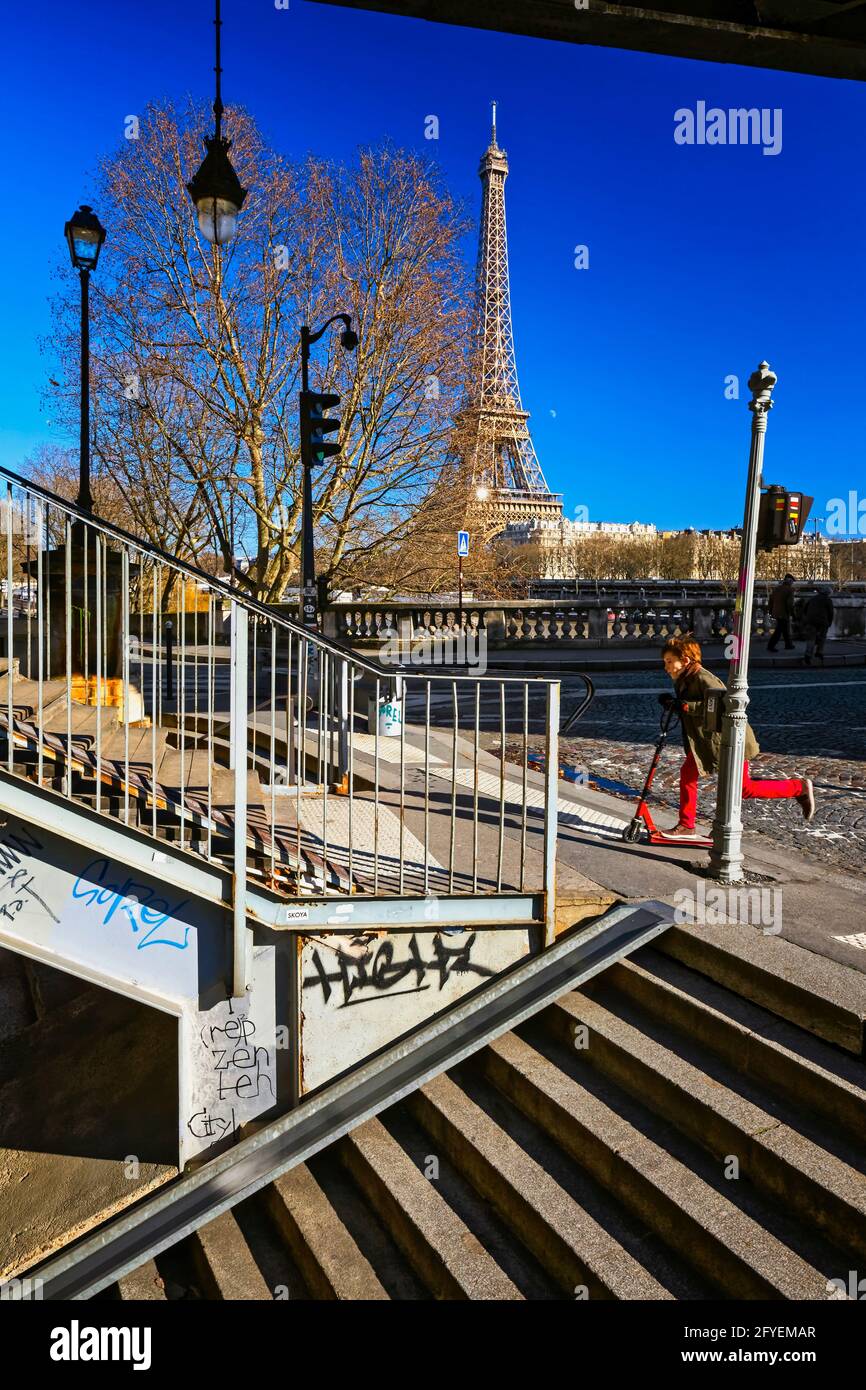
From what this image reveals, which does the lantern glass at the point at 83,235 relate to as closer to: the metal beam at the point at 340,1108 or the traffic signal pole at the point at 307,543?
the traffic signal pole at the point at 307,543

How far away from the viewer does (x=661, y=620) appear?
2667 cm

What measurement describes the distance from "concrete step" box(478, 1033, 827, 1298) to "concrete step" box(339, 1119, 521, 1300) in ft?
2.02

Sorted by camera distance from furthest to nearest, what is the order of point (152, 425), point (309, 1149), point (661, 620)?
point (661, 620) → point (152, 425) → point (309, 1149)

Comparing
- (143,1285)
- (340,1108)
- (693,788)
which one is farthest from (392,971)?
(693,788)

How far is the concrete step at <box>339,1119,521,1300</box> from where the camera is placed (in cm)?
386

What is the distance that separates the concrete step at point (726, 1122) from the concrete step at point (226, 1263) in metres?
1.90

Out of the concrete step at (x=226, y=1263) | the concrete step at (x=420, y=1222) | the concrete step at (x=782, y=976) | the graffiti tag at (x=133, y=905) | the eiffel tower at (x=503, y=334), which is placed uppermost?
the eiffel tower at (x=503, y=334)

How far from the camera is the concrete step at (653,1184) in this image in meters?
3.37

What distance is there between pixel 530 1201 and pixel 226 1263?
161cm

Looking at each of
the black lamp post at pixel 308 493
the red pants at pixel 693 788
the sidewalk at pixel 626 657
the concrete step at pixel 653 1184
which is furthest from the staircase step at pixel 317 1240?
the sidewalk at pixel 626 657

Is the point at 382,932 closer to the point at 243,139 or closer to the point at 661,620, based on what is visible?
the point at 243,139

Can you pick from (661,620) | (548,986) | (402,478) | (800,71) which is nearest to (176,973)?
(548,986)

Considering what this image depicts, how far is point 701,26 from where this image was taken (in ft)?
13.0
